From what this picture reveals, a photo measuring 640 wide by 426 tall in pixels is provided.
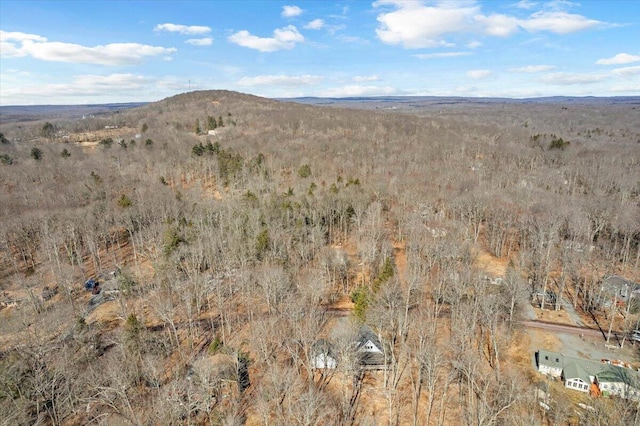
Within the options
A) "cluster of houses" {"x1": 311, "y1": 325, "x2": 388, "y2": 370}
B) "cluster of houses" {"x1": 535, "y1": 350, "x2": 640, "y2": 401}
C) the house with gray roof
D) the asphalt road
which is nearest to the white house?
"cluster of houses" {"x1": 311, "y1": 325, "x2": 388, "y2": 370}

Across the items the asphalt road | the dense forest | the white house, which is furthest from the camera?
the asphalt road

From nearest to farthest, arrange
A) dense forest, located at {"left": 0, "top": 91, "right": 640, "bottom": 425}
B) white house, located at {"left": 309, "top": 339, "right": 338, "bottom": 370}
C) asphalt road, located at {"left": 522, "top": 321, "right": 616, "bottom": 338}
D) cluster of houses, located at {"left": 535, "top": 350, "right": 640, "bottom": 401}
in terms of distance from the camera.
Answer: dense forest, located at {"left": 0, "top": 91, "right": 640, "bottom": 425} < cluster of houses, located at {"left": 535, "top": 350, "right": 640, "bottom": 401} < white house, located at {"left": 309, "top": 339, "right": 338, "bottom": 370} < asphalt road, located at {"left": 522, "top": 321, "right": 616, "bottom": 338}

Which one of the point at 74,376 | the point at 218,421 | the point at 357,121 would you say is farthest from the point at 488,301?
the point at 357,121

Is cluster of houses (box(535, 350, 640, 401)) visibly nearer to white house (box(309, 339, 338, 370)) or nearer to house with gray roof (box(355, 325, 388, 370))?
house with gray roof (box(355, 325, 388, 370))

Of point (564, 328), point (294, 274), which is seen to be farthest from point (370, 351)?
point (564, 328)

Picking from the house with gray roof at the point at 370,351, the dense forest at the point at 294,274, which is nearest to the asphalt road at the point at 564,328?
the dense forest at the point at 294,274
